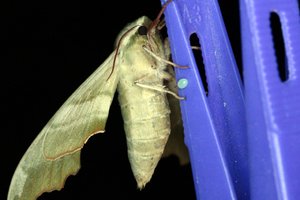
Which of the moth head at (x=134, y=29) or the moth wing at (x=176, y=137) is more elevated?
the moth head at (x=134, y=29)

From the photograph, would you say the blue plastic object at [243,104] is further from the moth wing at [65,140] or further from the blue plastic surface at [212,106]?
the moth wing at [65,140]

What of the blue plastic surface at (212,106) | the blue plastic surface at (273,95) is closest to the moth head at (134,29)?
the blue plastic surface at (212,106)

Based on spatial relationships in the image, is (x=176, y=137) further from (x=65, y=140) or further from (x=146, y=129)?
(x=65, y=140)

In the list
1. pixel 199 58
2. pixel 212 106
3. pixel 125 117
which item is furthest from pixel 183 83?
pixel 125 117

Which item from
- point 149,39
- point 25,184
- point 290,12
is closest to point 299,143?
point 290,12

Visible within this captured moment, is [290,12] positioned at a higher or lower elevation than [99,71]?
lower

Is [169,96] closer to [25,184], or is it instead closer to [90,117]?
[90,117]

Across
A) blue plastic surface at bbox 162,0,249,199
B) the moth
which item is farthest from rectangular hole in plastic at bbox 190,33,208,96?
blue plastic surface at bbox 162,0,249,199
